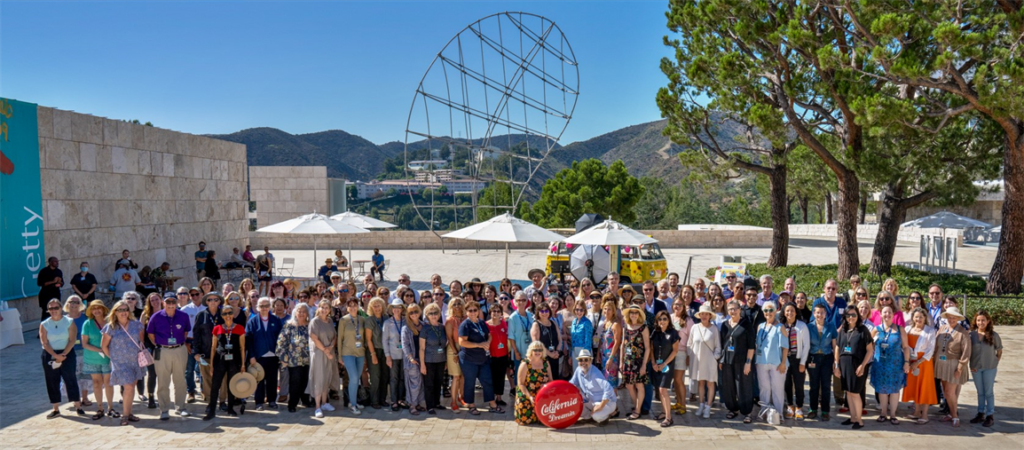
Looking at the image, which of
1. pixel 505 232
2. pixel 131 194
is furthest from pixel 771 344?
pixel 131 194

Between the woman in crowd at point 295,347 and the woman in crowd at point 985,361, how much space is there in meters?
7.65

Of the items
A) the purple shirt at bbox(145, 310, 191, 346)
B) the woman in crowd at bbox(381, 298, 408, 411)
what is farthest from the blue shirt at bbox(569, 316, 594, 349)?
the purple shirt at bbox(145, 310, 191, 346)

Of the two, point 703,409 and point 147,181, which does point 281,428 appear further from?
point 147,181

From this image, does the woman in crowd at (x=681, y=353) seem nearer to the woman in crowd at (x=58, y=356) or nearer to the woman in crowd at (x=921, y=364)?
the woman in crowd at (x=921, y=364)

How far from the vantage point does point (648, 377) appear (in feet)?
26.0

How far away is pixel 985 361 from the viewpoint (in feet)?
24.7

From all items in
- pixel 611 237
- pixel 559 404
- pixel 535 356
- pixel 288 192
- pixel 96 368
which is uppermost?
pixel 288 192

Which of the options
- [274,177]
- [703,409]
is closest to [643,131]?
[274,177]

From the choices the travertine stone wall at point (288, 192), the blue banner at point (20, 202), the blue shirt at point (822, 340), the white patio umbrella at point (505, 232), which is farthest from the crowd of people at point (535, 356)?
the travertine stone wall at point (288, 192)

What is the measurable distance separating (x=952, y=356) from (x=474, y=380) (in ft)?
17.9

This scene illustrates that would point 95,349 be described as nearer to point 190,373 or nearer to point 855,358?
point 190,373

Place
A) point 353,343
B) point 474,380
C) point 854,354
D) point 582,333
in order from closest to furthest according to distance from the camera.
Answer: point 854,354, point 582,333, point 353,343, point 474,380

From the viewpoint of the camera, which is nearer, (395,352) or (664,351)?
(664,351)

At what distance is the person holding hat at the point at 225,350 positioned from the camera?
7965mm
